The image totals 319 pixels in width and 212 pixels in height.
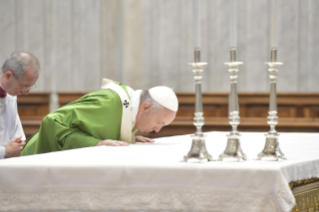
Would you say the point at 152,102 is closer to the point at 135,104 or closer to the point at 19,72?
the point at 135,104

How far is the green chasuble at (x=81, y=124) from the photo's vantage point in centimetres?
355

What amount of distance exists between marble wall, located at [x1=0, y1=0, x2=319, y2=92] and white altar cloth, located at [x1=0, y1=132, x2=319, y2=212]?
664 cm

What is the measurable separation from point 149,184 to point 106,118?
159cm

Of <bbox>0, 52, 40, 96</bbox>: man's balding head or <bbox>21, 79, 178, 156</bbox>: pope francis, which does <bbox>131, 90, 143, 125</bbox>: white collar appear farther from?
<bbox>0, 52, 40, 96</bbox>: man's balding head

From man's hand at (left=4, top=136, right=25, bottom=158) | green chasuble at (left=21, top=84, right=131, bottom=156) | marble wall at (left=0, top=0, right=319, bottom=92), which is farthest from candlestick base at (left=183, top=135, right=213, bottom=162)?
marble wall at (left=0, top=0, right=319, bottom=92)

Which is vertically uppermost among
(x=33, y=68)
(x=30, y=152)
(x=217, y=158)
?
(x=33, y=68)

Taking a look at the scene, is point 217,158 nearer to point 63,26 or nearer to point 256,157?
point 256,157

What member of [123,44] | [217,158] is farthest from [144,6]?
[217,158]

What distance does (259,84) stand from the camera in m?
8.81

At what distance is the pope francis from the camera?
11.7ft

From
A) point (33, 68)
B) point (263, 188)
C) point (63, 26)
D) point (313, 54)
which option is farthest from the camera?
point (63, 26)

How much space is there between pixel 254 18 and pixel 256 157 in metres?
6.80

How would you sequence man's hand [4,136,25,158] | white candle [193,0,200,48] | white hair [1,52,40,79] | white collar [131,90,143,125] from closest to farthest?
white candle [193,0,200,48]
white collar [131,90,143,125]
man's hand [4,136,25,158]
white hair [1,52,40,79]

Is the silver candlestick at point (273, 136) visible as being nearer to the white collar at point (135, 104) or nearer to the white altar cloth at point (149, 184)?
the white altar cloth at point (149, 184)
